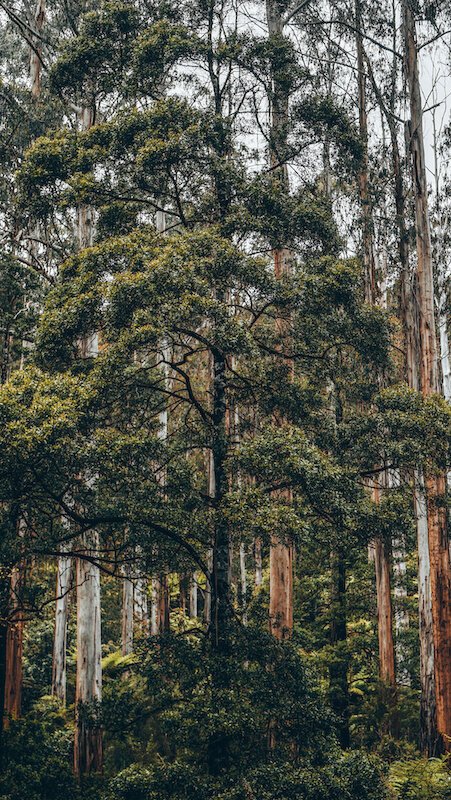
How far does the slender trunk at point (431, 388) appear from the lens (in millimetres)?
11320

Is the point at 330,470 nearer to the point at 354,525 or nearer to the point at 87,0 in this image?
the point at 354,525

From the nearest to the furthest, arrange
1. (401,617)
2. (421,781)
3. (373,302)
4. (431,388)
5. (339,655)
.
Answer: (421,781) < (431,388) < (339,655) < (373,302) < (401,617)

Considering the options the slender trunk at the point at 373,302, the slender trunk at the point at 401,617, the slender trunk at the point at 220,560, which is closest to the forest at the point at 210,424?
the slender trunk at the point at 220,560

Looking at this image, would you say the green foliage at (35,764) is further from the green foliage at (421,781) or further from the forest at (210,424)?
the green foliage at (421,781)

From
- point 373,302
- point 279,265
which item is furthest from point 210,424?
point 373,302

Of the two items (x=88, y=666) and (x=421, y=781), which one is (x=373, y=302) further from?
(x=421, y=781)

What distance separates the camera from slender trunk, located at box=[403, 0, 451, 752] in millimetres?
11320

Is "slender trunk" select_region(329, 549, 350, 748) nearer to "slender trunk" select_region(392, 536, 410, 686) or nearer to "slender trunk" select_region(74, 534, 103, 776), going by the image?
"slender trunk" select_region(392, 536, 410, 686)

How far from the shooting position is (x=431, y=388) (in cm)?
1249

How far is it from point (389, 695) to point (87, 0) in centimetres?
1661

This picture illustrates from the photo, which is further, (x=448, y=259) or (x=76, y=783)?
(x=448, y=259)

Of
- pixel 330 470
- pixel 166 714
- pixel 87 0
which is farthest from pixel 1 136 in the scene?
pixel 166 714

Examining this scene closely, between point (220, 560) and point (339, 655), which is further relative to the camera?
point (339, 655)

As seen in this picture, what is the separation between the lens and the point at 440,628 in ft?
38.3
